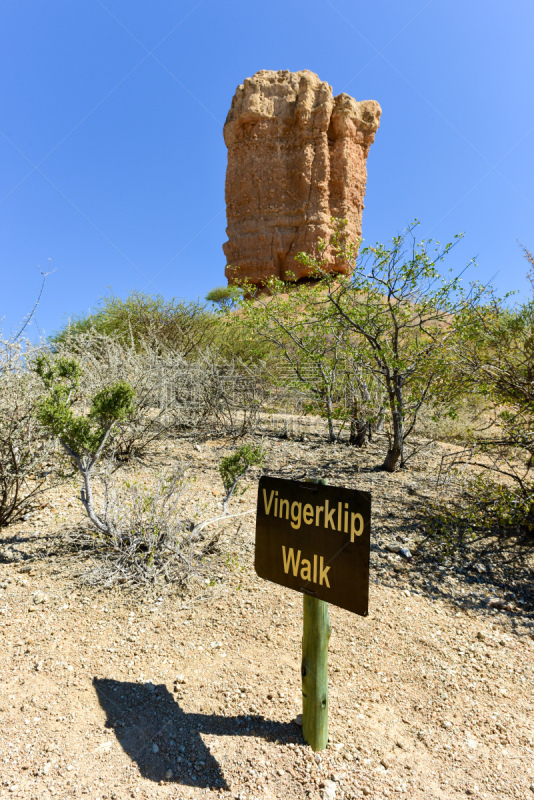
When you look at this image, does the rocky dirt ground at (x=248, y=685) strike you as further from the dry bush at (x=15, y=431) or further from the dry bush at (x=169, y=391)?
the dry bush at (x=169, y=391)

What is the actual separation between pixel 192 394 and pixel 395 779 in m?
6.41

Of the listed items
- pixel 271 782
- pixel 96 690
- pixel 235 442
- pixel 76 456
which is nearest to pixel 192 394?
pixel 235 442

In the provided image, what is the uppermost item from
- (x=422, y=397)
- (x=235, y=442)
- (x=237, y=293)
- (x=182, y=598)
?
(x=237, y=293)

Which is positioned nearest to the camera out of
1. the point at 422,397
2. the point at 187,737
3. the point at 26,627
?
the point at 187,737

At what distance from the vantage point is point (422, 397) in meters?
5.69

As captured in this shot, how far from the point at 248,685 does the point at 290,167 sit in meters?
31.5

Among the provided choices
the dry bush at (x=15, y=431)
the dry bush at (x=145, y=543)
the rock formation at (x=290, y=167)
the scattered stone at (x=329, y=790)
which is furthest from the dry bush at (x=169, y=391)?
the rock formation at (x=290, y=167)

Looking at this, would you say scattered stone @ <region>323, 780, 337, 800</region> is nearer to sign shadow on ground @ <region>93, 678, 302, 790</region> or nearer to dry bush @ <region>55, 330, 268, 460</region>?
sign shadow on ground @ <region>93, 678, 302, 790</region>

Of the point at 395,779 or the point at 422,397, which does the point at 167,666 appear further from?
the point at 422,397

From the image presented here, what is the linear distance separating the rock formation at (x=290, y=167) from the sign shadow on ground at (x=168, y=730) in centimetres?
2789

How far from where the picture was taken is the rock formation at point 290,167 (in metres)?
28.5

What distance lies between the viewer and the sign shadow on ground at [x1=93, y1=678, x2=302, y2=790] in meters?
1.85

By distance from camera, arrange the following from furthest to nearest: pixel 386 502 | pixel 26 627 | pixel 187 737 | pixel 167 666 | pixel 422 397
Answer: pixel 422 397, pixel 386 502, pixel 26 627, pixel 167 666, pixel 187 737

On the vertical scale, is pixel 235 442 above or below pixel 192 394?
below
